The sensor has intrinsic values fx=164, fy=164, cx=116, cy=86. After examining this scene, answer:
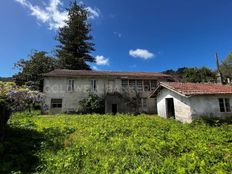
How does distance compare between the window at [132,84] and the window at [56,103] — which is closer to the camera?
the window at [56,103]

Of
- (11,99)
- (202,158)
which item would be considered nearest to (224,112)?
(202,158)

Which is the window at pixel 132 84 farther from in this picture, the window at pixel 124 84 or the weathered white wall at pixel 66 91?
the weathered white wall at pixel 66 91

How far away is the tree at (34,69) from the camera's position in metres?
30.4

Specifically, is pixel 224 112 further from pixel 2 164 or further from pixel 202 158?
pixel 2 164

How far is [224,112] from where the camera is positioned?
1470 cm

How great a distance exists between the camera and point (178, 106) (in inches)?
594

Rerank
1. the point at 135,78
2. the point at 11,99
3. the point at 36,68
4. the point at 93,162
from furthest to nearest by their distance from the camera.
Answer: the point at 36,68
the point at 135,78
the point at 11,99
the point at 93,162

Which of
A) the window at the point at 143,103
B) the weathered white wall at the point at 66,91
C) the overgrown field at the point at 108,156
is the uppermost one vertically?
the weathered white wall at the point at 66,91

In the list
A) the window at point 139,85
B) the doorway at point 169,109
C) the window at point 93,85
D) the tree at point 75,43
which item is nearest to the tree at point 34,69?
the tree at point 75,43

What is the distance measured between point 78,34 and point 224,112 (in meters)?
35.2

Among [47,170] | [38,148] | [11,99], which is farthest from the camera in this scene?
[11,99]

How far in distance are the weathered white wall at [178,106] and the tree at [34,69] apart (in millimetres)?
22624

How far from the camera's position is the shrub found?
22484 mm

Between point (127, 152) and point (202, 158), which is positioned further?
point (127, 152)
